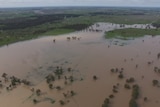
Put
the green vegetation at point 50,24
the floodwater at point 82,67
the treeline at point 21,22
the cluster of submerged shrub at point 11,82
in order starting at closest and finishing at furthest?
the floodwater at point 82,67 < the cluster of submerged shrub at point 11,82 < the green vegetation at point 50,24 < the treeline at point 21,22

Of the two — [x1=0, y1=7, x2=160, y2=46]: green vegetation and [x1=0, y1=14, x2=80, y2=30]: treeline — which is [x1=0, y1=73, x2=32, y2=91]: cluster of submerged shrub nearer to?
[x1=0, y1=7, x2=160, y2=46]: green vegetation

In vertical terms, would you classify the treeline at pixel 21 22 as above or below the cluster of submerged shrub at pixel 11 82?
below

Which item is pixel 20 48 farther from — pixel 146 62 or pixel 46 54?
pixel 146 62

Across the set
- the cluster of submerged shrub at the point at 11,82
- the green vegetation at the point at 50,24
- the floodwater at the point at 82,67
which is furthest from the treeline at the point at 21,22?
the cluster of submerged shrub at the point at 11,82

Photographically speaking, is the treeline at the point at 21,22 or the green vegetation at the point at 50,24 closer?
the green vegetation at the point at 50,24

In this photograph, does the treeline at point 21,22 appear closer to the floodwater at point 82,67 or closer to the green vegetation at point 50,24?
the green vegetation at point 50,24

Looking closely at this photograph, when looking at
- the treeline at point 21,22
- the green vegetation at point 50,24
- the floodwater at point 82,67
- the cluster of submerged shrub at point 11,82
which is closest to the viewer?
the floodwater at point 82,67

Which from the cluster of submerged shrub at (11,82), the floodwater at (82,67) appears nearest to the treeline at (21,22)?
the floodwater at (82,67)

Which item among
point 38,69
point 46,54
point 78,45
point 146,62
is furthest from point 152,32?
point 38,69

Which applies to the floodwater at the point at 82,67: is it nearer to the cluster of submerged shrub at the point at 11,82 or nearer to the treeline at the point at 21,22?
the cluster of submerged shrub at the point at 11,82

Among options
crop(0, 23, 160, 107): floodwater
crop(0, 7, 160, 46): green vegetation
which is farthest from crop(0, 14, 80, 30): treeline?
crop(0, 23, 160, 107): floodwater
